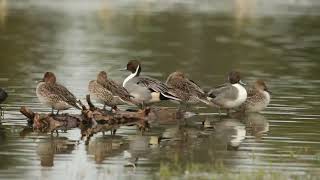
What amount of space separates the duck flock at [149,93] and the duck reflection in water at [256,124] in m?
0.33

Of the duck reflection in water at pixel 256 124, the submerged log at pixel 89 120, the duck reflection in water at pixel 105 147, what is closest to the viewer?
the duck reflection in water at pixel 105 147

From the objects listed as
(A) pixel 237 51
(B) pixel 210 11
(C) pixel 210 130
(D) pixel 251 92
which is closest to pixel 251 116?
(D) pixel 251 92

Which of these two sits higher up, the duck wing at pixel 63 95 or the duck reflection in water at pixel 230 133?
the duck wing at pixel 63 95

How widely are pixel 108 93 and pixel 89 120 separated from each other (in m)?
0.74

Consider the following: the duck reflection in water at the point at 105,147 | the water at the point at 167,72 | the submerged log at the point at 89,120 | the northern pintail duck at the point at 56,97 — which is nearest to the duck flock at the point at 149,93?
the northern pintail duck at the point at 56,97

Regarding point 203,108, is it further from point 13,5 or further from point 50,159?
point 13,5

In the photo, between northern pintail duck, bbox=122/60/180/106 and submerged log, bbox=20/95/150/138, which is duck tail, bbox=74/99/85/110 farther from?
northern pintail duck, bbox=122/60/180/106

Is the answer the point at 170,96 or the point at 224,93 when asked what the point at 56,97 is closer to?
the point at 170,96

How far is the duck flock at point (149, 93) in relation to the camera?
60.4 ft

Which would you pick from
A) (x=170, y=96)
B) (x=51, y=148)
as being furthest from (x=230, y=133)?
(x=51, y=148)

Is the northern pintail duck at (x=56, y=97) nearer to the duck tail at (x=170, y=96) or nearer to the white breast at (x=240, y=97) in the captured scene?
the duck tail at (x=170, y=96)

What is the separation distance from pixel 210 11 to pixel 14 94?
4238cm

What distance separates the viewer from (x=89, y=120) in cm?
1838

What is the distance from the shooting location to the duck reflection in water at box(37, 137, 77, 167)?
48.3 feet
